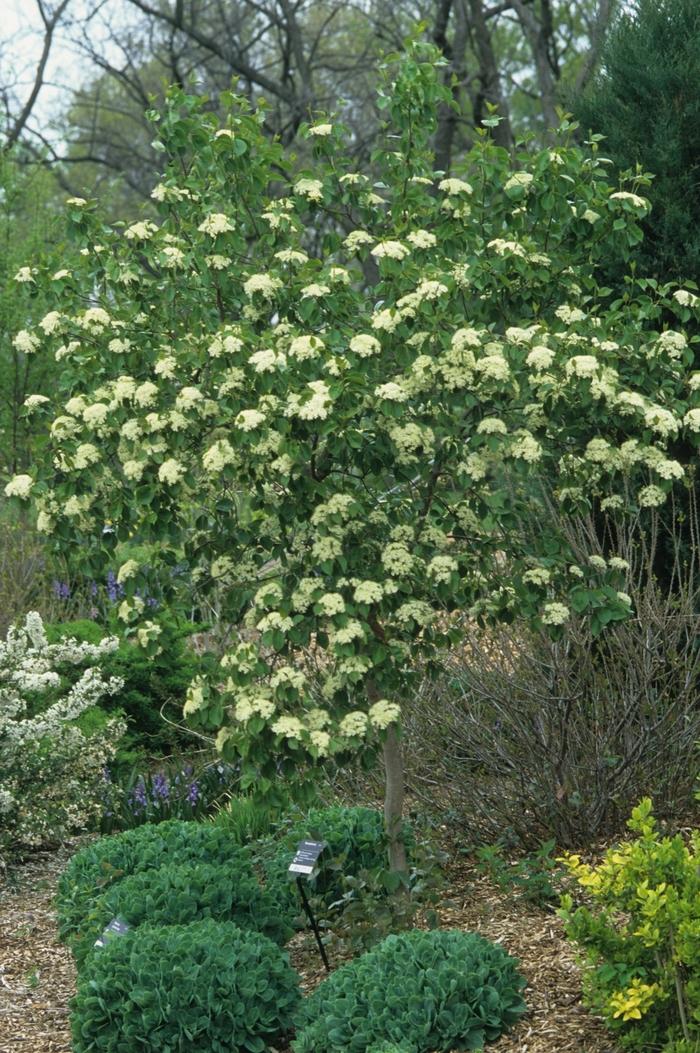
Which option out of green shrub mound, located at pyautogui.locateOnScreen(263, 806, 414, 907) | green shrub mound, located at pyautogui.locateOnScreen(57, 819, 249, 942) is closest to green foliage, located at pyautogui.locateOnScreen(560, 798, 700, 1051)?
green shrub mound, located at pyautogui.locateOnScreen(263, 806, 414, 907)

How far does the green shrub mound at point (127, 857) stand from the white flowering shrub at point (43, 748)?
0.70m

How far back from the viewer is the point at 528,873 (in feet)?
15.1

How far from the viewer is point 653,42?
6043mm

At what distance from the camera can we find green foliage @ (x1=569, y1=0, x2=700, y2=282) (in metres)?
5.82

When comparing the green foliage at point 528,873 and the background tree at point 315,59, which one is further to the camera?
the background tree at point 315,59

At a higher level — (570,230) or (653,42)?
(653,42)

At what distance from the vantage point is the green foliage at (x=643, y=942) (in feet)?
10.4

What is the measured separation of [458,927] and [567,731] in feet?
2.57

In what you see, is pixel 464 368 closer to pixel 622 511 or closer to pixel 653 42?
pixel 622 511

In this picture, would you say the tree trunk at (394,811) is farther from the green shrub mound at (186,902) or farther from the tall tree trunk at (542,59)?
the tall tree trunk at (542,59)

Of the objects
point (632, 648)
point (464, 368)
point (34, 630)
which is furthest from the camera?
point (34, 630)

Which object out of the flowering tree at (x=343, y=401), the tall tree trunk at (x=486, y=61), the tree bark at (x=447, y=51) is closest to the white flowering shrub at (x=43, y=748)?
the flowering tree at (x=343, y=401)

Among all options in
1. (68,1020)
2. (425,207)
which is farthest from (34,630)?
(425,207)

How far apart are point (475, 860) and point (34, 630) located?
202 centimetres
